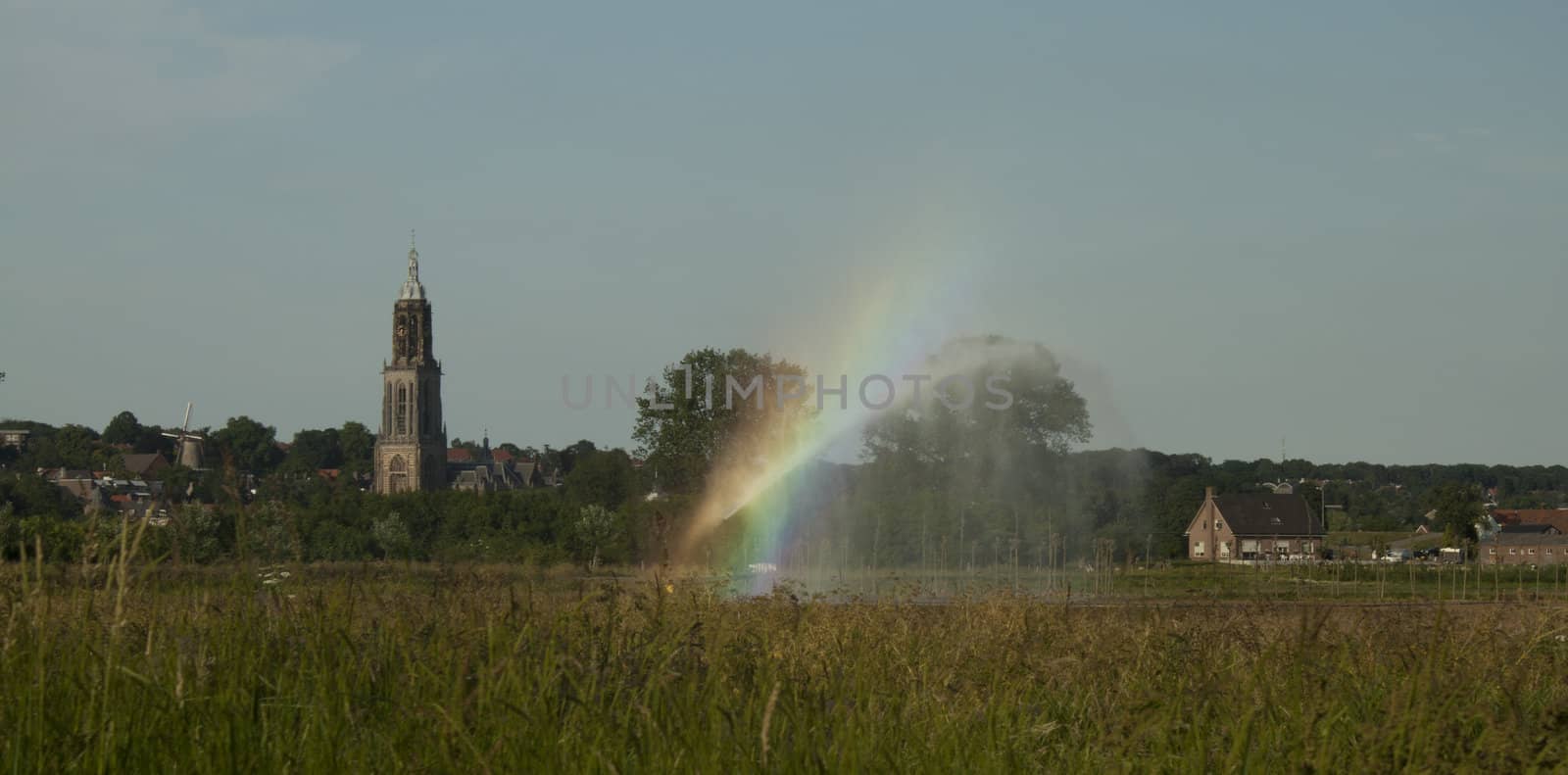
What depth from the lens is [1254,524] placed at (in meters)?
92.6

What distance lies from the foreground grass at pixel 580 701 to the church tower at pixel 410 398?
174717mm

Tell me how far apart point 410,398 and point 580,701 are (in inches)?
7050

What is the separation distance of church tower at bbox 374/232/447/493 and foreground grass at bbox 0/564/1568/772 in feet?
573

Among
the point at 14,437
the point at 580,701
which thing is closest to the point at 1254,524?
the point at 580,701

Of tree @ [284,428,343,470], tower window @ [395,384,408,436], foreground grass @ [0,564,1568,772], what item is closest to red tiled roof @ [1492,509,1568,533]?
tower window @ [395,384,408,436]

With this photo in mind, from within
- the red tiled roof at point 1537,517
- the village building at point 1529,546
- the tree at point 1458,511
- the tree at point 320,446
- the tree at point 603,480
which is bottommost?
the village building at point 1529,546

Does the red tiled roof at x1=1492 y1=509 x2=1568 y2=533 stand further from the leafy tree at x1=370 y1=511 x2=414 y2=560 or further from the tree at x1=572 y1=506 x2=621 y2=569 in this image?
the leafy tree at x1=370 y1=511 x2=414 y2=560

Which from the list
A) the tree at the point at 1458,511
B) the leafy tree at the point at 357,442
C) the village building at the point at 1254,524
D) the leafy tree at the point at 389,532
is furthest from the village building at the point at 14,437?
the tree at the point at 1458,511

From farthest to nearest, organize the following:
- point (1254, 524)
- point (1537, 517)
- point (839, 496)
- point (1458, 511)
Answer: point (1537, 517)
point (1254, 524)
point (1458, 511)
point (839, 496)

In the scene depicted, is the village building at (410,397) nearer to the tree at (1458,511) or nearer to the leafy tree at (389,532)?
the tree at (1458,511)

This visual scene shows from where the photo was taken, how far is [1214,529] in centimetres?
9225

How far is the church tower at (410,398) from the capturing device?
17638cm

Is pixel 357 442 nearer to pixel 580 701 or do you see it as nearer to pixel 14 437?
pixel 14 437

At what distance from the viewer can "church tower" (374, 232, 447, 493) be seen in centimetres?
17638
